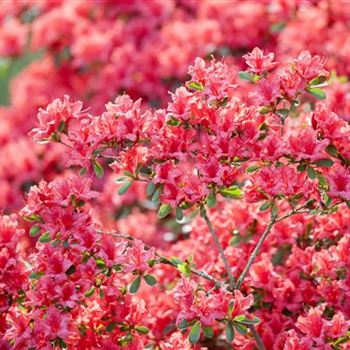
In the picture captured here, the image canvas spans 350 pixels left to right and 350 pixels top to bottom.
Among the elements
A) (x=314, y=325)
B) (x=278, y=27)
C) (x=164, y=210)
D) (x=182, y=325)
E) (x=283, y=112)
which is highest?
(x=283, y=112)

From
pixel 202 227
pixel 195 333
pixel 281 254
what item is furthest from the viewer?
pixel 202 227

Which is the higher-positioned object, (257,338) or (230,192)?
(230,192)

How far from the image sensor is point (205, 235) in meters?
2.92

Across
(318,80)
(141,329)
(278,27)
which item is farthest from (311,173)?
(278,27)

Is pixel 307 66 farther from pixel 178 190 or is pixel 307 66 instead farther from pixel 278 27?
pixel 278 27

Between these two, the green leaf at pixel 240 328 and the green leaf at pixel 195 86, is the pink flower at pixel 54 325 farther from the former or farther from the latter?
the green leaf at pixel 195 86

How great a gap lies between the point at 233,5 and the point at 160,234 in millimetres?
1409

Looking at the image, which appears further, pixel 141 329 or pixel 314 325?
pixel 141 329

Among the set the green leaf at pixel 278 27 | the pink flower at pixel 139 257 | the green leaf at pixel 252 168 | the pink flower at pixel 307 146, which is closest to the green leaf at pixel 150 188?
the pink flower at pixel 139 257

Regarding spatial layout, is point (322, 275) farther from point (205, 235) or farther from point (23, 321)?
point (23, 321)

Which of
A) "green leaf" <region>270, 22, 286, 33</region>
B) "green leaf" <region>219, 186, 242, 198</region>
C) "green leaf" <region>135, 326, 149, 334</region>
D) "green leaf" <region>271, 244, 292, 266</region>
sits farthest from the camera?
"green leaf" <region>270, 22, 286, 33</region>

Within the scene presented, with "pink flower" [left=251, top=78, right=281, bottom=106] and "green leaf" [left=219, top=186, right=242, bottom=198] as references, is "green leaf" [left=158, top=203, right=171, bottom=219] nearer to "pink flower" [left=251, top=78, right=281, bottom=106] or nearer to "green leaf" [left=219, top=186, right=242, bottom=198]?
"green leaf" [left=219, top=186, right=242, bottom=198]

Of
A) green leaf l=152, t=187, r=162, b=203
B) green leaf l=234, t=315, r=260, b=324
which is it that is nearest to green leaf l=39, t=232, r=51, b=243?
green leaf l=152, t=187, r=162, b=203

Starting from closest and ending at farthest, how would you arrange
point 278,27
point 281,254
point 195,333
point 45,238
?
point 195,333, point 45,238, point 281,254, point 278,27
